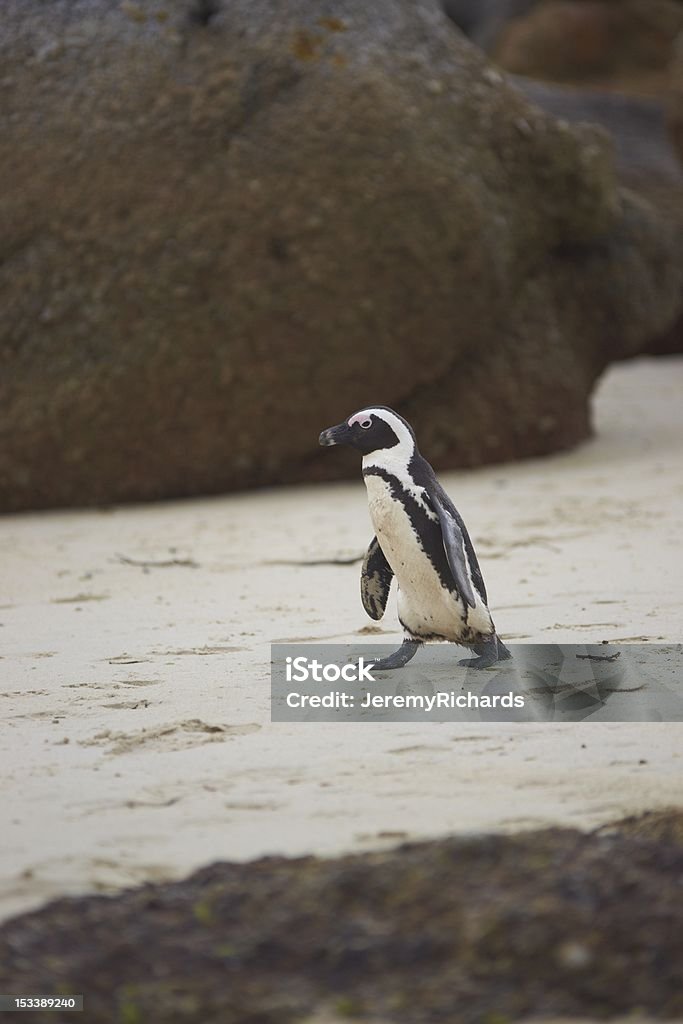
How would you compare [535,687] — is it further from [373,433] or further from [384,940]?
[384,940]

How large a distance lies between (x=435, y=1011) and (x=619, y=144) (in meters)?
10.3

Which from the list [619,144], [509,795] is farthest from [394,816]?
[619,144]

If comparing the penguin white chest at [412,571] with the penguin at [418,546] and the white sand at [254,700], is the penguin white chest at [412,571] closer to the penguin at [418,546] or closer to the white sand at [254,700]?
the penguin at [418,546]

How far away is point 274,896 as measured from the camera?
188cm

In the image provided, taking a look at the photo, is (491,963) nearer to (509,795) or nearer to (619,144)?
(509,795)

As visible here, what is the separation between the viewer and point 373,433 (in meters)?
3.22

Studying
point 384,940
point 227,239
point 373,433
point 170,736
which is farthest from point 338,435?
point 227,239

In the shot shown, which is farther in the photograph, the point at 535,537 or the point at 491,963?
the point at 535,537

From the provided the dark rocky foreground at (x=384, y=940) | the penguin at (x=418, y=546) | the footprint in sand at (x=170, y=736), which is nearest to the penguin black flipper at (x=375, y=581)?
the penguin at (x=418, y=546)

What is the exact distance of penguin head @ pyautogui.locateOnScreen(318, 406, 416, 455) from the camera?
3223 millimetres

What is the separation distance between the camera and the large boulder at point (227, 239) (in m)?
6.20

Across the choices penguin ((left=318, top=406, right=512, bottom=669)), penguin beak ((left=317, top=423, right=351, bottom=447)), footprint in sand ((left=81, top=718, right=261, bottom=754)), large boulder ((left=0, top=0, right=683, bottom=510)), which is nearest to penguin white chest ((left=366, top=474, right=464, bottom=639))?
penguin ((left=318, top=406, right=512, bottom=669))

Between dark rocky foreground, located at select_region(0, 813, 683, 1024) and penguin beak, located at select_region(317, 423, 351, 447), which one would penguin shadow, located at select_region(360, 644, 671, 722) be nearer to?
penguin beak, located at select_region(317, 423, 351, 447)

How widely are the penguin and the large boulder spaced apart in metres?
3.17
